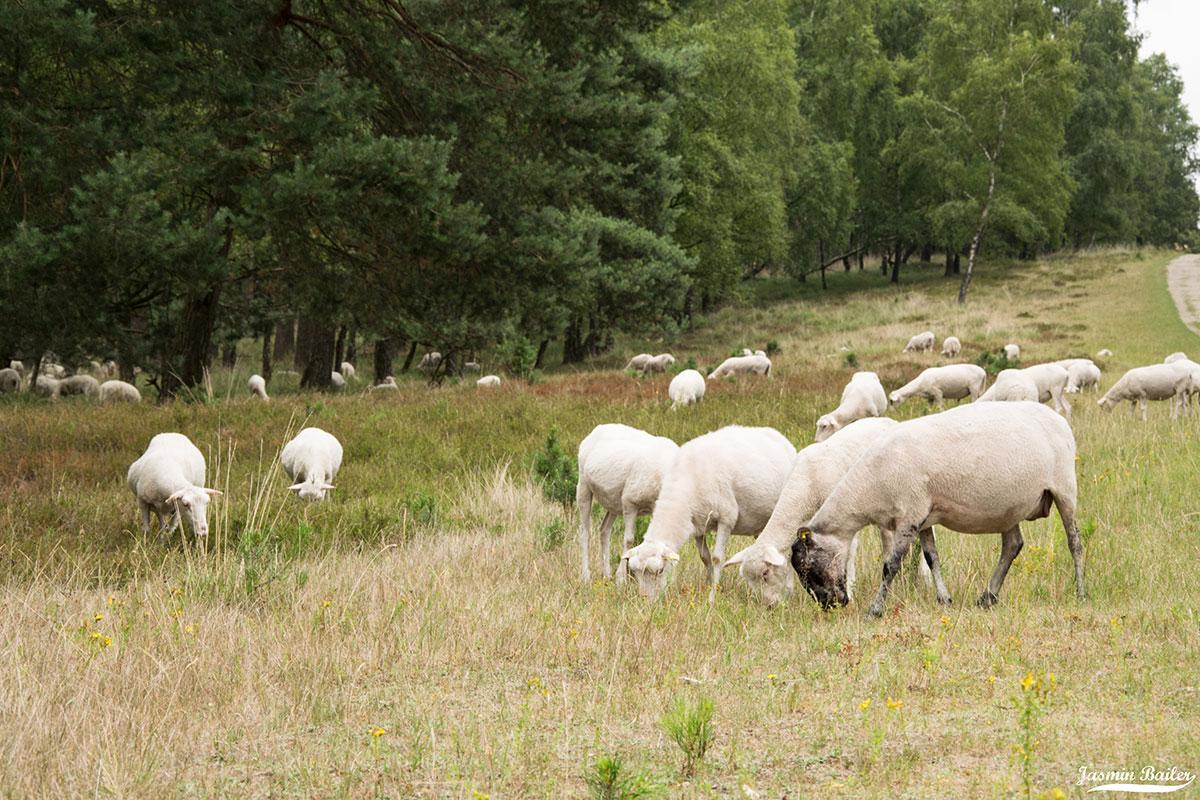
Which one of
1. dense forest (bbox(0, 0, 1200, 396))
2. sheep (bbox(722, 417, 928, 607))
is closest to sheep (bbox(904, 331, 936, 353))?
dense forest (bbox(0, 0, 1200, 396))

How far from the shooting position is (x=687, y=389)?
17.1 meters

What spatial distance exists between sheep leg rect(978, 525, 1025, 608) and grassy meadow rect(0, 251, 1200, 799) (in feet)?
0.71

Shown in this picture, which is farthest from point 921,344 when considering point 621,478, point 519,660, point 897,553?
point 519,660

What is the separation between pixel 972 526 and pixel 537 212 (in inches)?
332

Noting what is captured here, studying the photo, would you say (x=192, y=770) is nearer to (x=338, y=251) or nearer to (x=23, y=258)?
(x=23, y=258)

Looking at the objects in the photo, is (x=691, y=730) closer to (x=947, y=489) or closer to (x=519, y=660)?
(x=519, y=660)

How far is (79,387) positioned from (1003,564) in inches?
970

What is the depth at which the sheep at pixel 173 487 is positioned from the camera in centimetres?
855

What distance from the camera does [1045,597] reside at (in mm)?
6629

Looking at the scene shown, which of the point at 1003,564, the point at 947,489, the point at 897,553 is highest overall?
the point at 947,489

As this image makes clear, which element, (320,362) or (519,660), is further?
(320,362)

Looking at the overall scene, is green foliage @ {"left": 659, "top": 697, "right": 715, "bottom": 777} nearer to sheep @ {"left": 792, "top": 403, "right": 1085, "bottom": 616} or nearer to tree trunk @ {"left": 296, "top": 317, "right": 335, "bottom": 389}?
sheep @ {"left": 792, "top": 403, "right": 1085, "bottom": 616}

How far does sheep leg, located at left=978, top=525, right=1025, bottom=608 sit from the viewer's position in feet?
20.9

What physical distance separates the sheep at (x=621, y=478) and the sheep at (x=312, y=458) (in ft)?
12.3
